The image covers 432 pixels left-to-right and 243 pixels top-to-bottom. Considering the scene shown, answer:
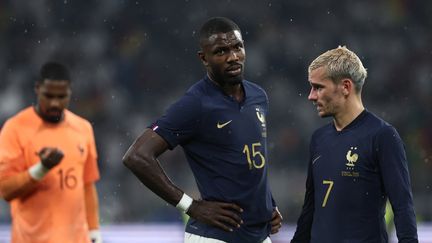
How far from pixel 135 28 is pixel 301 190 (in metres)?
4.06

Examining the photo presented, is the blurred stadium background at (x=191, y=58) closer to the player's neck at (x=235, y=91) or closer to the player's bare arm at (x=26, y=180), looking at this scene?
the player's bare arm at (x=26, y=180)

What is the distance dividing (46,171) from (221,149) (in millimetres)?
1652

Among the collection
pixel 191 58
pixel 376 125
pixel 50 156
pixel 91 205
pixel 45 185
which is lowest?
pixel 91 205

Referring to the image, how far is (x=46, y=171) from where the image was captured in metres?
5.86

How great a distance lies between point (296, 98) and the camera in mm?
12141

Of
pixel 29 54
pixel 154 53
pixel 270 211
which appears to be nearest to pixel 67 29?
pixel 29 54

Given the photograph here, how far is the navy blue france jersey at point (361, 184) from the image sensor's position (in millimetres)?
4059

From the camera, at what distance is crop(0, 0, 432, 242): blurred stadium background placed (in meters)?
11.8

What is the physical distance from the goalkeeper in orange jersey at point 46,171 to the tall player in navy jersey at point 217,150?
1467mm

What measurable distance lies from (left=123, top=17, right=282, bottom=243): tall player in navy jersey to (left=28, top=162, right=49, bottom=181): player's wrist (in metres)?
1.44

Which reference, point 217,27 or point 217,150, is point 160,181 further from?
point 217,27

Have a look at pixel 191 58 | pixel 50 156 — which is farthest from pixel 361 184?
pixel 191 58

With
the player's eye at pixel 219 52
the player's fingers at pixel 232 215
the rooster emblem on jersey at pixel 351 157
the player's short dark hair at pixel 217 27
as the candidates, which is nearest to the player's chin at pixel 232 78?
the player's eye at pixel 219 52

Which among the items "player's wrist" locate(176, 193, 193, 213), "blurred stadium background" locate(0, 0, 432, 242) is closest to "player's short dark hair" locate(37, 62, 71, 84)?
"player's wrist" locate(176, 193, 193, 213)
